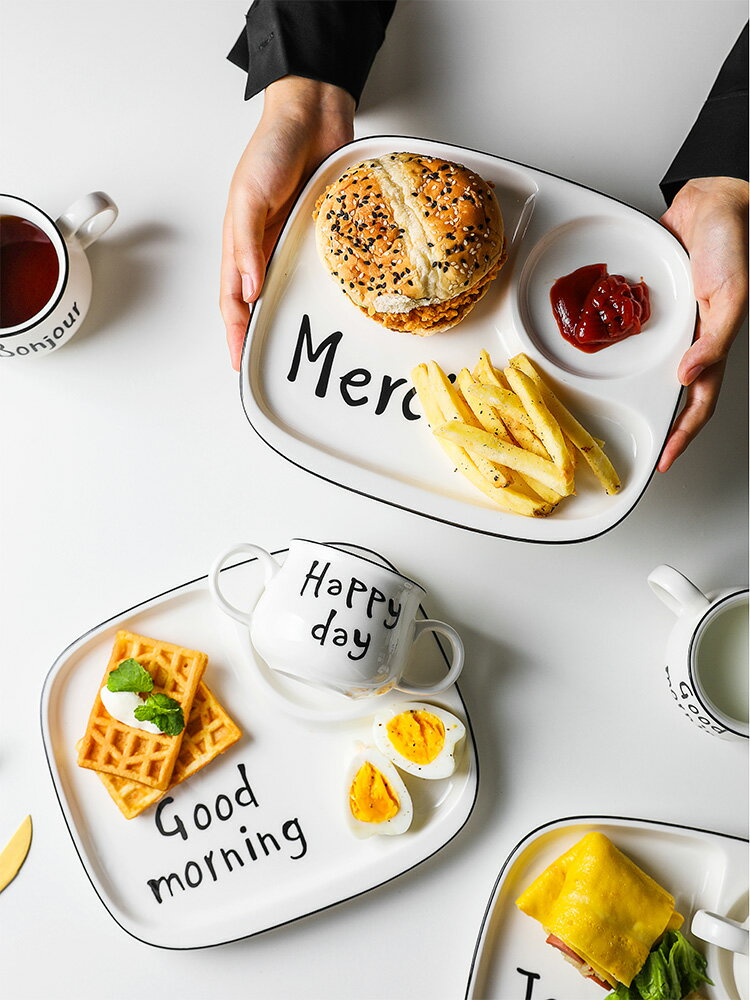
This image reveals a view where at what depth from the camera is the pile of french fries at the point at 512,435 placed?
1.73 m

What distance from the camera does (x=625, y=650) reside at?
2.05 m

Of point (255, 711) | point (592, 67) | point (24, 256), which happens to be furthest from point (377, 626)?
point (592, 67)

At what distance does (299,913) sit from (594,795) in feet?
2.51

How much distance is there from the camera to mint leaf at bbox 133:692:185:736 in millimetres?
1869

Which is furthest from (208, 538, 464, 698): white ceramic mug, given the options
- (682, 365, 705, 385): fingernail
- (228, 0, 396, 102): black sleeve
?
(228, 0, 396, 102): black sleeve

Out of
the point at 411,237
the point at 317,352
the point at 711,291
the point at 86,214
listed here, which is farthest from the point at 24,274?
the point at 711,291

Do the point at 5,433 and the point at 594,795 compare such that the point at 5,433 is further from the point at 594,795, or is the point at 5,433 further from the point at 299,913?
the point at 594,795

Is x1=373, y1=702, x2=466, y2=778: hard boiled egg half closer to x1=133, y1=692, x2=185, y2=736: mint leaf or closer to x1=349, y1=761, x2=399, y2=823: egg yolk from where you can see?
x1=349, y1=761, x2=399, y2=823: egg yolk

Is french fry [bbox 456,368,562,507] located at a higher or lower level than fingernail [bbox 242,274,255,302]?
lower

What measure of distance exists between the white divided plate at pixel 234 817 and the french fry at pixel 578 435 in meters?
0.55

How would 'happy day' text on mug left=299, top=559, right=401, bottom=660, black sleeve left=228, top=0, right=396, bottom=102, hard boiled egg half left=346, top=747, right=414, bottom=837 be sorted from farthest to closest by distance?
black sleeve left=228, top=0, right=396, bottom=102 < hard boiled egg half left=346, top=747, right=414, bottom=837 < 'happy day' text on mug left=299, top=559, right=401, bottom=660

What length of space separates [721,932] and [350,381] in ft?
4.74

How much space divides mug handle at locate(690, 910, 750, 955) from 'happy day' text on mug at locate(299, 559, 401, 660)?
95 centimetres

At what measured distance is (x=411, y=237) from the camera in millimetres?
1719
